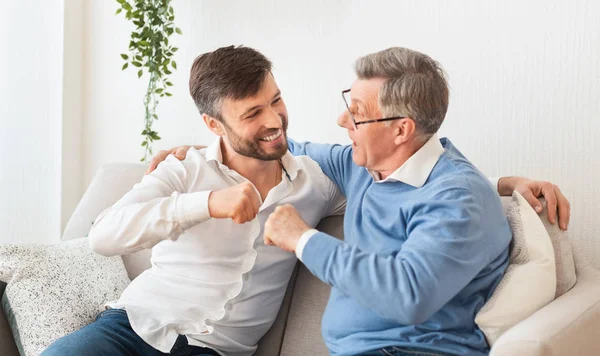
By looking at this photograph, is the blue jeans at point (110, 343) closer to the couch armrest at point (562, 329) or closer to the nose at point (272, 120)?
the nose at point (272, 120)

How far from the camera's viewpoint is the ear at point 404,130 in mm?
1689

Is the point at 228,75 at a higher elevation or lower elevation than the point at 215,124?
higher

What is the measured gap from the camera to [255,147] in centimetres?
191

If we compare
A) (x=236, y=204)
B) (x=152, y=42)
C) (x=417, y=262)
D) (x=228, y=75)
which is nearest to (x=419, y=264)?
(x=417, y=262)

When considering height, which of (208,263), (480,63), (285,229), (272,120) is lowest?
(208,263)

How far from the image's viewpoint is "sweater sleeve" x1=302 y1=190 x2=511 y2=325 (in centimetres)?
143

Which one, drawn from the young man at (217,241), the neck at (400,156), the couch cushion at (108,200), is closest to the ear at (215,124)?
the young man at (217,241)

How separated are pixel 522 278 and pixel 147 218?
2.86ft

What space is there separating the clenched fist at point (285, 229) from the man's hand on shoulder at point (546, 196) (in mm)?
616

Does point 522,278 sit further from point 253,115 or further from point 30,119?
point 30,119

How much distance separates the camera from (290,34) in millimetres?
2611

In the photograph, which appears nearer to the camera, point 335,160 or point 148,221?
point 148,221

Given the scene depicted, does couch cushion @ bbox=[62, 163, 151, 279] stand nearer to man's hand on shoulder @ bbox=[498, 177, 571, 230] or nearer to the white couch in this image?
the white couch

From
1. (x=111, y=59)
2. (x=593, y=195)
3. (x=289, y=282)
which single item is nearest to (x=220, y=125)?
(x=289, y=282)
